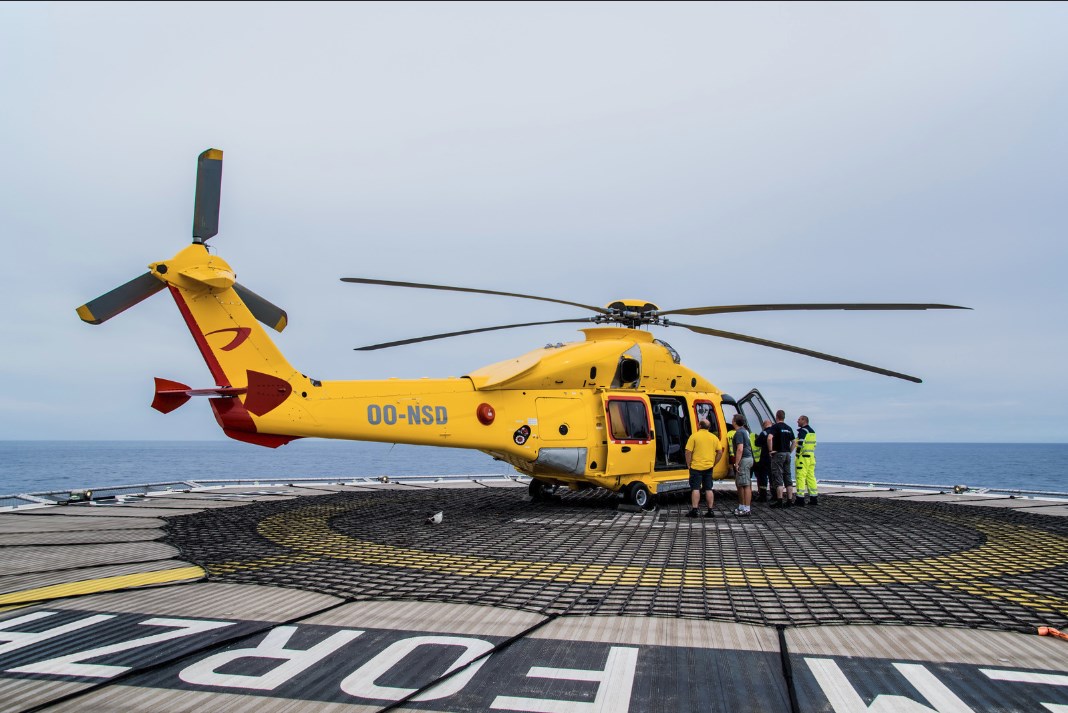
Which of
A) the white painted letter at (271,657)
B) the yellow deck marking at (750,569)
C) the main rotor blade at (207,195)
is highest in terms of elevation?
the main rotor blade at (207,195)

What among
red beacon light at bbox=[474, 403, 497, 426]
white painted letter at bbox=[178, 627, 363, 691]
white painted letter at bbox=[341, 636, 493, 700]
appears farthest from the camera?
red beacon light at bbox=[474, 403, 497, 426]

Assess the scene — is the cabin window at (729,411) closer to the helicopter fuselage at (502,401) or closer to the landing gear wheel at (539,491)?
the helicopter fuselage at (502,401)

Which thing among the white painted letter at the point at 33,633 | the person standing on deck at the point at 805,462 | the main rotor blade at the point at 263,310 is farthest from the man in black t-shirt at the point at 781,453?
the white painted letter at the point at 33,633

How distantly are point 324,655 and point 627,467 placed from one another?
8465mm

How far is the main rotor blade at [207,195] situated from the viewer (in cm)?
784

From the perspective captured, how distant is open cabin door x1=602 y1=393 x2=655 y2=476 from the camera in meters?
11.3

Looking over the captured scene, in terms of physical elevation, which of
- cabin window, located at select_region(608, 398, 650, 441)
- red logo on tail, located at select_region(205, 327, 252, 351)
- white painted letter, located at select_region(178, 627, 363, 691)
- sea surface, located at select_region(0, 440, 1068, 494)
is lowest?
sea surface, located at select_region(0, 440, 1068, 494)

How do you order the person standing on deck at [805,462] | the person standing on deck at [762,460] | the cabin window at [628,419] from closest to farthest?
the cabin window at [628,419], the person standing on deck at [805,462], the person standing on deck at [762,460]

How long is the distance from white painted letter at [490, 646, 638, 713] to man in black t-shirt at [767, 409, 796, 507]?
9705 mm

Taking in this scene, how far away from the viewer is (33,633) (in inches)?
149

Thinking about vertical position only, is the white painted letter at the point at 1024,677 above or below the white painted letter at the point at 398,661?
below

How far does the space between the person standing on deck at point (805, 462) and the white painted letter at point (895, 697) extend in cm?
936

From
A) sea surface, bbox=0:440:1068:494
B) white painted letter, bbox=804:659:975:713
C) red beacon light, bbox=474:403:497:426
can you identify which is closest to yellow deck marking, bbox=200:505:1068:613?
white painted letter, bbox=804:659:975:713

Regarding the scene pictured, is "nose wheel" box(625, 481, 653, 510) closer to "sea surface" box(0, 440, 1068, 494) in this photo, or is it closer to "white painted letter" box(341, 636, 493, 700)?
"white painted letter" box(341, 636, 493, 700)
